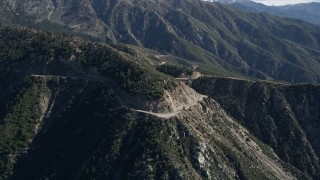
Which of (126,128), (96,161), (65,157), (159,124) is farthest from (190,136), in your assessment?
(65,157)

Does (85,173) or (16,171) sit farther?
(16,171)

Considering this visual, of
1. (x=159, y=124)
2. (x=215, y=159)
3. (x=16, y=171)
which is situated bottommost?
(x=16, y=171)

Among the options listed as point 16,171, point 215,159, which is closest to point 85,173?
point 16,171

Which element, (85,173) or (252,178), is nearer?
(85,173)

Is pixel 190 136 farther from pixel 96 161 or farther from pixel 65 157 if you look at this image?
pixel 65 157

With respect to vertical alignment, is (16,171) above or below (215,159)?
below

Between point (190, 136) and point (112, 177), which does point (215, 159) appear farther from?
point (112, 177)

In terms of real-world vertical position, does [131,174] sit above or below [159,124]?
below

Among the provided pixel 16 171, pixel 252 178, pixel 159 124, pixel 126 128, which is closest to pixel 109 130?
pixel 126 128
